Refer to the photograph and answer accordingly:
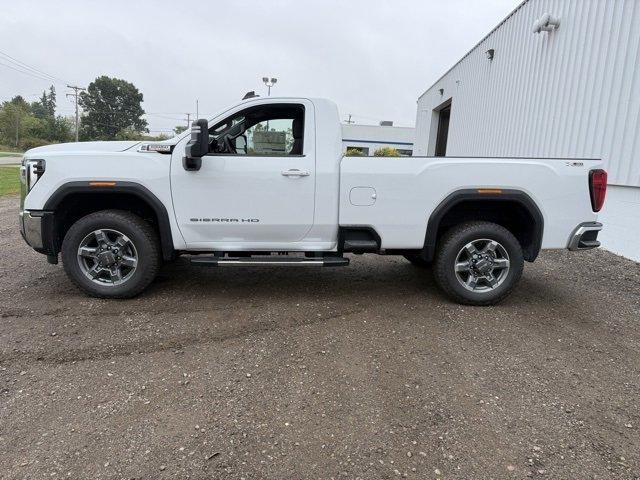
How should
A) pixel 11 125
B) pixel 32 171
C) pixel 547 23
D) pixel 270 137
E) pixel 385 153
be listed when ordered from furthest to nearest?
pixel 11 125
pixel 385 153
pixel 547 23
pixel 270 137
pixel 32 171

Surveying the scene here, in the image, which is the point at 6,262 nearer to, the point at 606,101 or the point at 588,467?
the point at 588,467

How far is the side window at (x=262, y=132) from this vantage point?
432 centimetres

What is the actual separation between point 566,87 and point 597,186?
16.0ft

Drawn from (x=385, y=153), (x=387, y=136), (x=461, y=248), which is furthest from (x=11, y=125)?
(x=461, y=248)

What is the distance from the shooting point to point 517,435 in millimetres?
2512

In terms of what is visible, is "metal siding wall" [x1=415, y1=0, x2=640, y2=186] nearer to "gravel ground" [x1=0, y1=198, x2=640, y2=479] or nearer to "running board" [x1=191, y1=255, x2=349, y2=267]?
"gravel ground" [x1=0, y1=198, x2=640, y2=479]

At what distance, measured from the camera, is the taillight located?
14.0ft

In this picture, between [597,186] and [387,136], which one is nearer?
[597,186]

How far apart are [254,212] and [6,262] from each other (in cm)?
378

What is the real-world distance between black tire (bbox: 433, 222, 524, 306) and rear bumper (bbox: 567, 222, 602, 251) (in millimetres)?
518

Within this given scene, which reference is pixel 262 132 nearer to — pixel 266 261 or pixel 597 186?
pixel 266 261

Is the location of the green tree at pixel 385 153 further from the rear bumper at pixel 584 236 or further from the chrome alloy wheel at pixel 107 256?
the chrome alloy wheel at pixel 107 256

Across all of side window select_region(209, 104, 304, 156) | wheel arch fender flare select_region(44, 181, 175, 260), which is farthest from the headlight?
side window select_region(209, 104, 304, 156)

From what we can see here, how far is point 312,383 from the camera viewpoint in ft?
9.83
